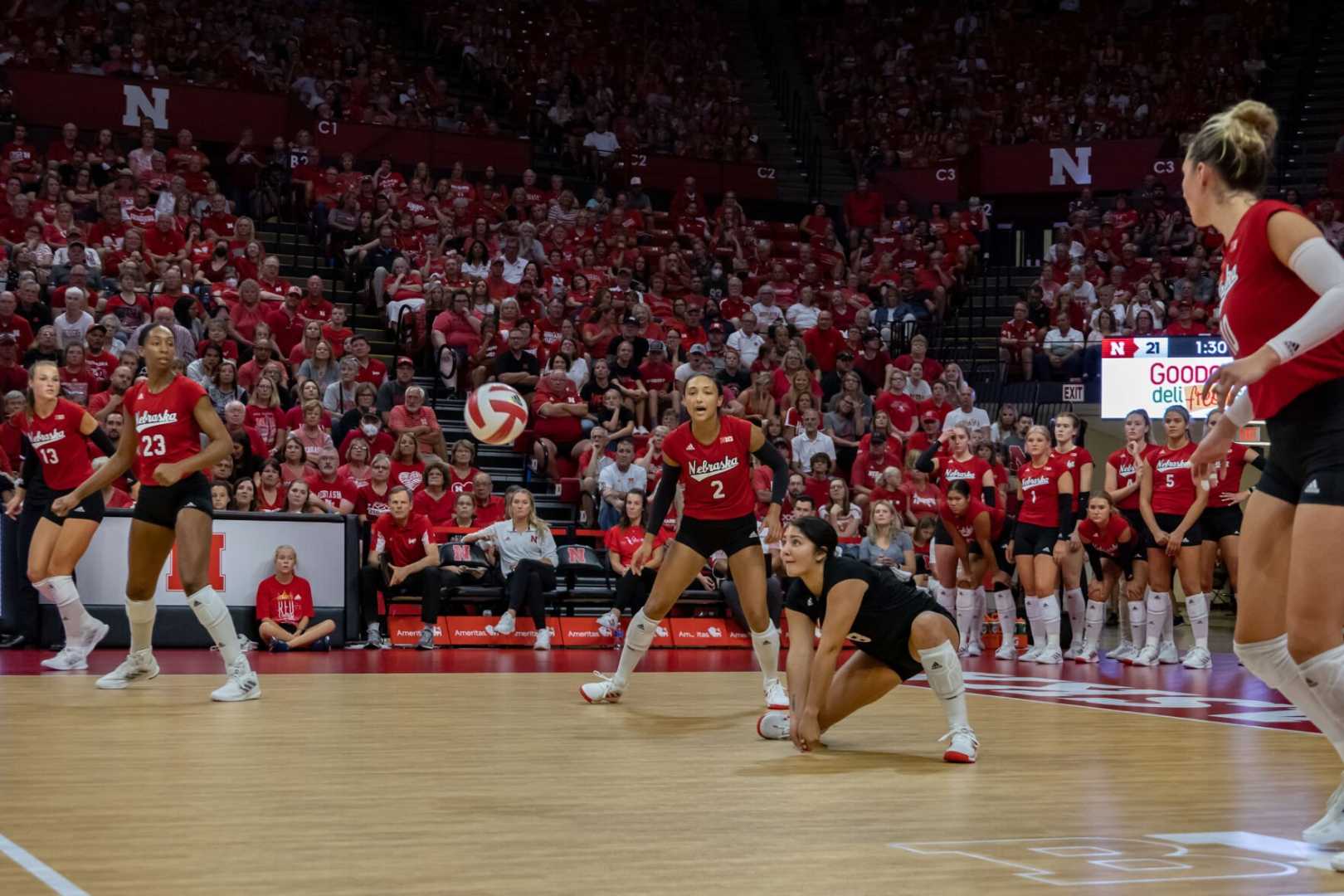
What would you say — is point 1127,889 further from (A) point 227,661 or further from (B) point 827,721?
(A) point 227,661

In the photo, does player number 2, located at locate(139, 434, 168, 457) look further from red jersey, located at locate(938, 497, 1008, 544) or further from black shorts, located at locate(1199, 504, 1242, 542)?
black shorts, located at locate(1199, 504, 1242, 542)

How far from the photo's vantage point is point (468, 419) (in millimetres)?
13586

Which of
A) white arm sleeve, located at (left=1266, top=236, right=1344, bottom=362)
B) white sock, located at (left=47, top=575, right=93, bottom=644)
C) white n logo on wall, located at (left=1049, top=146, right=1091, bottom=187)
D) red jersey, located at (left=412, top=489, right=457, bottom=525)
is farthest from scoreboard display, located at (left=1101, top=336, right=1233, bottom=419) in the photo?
white arm sleeve, located at (left=1266, top=236, right=1344, bottom=362)

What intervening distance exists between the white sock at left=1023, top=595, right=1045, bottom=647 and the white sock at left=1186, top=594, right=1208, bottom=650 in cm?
124

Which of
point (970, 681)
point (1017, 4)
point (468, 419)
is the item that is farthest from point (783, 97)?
point (970, 681)

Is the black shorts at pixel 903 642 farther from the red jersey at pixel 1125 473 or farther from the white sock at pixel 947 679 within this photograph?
the red jersey at pixel 1125 473

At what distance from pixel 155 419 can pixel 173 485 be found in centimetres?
45

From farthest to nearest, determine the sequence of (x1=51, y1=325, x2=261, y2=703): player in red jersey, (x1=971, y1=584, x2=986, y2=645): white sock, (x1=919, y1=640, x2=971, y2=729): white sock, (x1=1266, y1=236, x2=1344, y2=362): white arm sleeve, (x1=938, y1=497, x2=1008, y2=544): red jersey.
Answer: (x1=971, y1=584, x2=986, y2=645): white sock, (x1=938, y1=497, x2=1008, y2=544): red jersey, (x1=51, y1=325, x2=261, y2=703): player in red jersey, (x1=919, y1=640, x2=971, y2=729): white sock, (x1=1266, y1=236, x2=1344, y2=362): white arm sleeve

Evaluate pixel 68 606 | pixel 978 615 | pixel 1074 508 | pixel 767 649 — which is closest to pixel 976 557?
pixel 978 615

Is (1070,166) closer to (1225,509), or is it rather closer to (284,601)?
(1225,509)

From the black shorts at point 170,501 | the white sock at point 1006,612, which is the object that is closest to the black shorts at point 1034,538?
the white sock at point 1006,612

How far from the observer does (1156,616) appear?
1307cm

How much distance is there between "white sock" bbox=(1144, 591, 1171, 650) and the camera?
13031 millimetres

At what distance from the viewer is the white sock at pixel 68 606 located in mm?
10547
